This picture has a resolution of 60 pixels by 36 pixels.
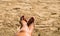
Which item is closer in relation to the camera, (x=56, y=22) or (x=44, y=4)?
(x=56, y=22)

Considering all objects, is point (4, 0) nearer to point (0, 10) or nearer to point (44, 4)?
point (0, 10)

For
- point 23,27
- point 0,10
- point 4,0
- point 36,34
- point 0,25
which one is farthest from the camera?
point 4,0

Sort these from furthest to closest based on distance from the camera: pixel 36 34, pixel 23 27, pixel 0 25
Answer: pixel 0 25, pixel 36 34, pixel 23 27

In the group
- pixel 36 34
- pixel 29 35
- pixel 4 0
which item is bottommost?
pixel 36 34

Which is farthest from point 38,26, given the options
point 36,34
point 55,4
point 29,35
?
point 29,35

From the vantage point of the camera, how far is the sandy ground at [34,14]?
2848 millimetres

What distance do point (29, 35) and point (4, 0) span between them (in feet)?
5.60

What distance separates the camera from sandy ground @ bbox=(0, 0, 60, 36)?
285cm

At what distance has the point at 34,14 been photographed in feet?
10.4

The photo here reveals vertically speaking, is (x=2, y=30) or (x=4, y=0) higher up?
(x=4, y=0)

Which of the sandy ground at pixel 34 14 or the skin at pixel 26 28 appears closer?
A: the skin at pixel 26 28

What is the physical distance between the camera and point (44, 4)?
346cm

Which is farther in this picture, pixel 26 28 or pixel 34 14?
pixel 34 14

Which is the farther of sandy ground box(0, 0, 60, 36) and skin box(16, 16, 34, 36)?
sandy ground box(0, 0, 60, 36)
